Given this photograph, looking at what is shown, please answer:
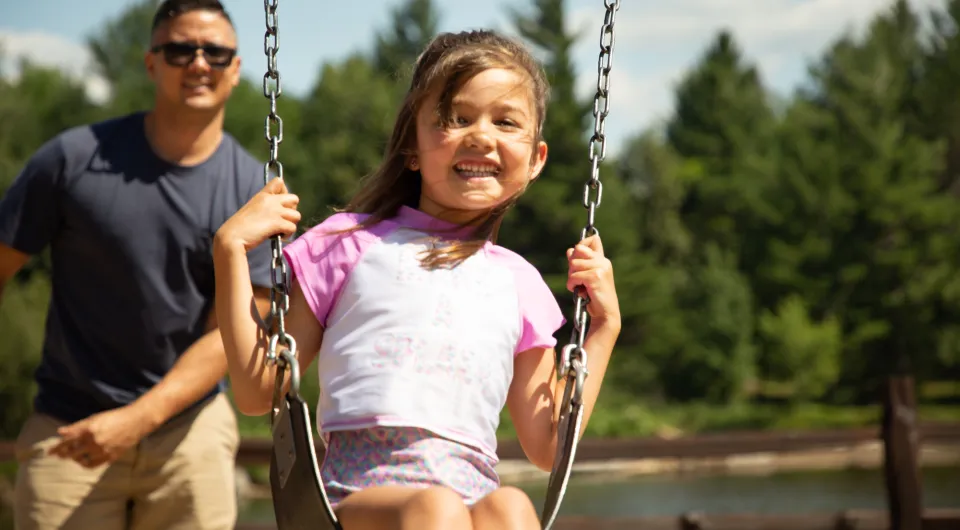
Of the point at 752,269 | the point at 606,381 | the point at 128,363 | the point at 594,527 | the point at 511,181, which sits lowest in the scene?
the point at 606,381

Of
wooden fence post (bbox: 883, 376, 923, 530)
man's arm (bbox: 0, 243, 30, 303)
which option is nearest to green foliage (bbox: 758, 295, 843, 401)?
wooden fence post (bbox: 883, 376, 923, 530)

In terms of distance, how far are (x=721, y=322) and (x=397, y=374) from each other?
3867 centimetres

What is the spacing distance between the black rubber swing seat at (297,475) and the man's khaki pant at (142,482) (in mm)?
1465

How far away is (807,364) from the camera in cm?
3819

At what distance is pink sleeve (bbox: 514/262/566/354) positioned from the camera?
2338mm

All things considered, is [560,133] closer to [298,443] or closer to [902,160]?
[902,160]

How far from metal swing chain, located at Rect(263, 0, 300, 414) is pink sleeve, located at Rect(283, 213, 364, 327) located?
0.04 metres

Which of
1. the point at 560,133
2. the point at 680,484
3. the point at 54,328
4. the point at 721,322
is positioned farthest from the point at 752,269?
the point at 54,328

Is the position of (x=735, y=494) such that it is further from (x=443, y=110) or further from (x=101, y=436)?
(x=443, y=110)

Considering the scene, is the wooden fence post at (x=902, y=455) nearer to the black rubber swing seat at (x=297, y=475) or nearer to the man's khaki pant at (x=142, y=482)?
the man's khaki pant at (x=142, y=482)

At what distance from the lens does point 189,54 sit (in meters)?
3.53

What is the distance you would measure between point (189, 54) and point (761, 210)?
40.6m

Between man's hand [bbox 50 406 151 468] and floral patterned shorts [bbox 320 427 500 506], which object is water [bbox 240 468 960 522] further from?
floral patterned shorts [bbox 320 427 500 506]

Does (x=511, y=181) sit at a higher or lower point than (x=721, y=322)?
higher
